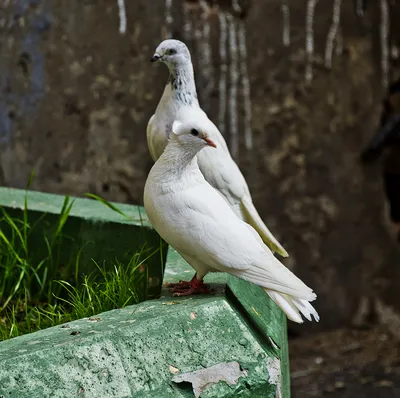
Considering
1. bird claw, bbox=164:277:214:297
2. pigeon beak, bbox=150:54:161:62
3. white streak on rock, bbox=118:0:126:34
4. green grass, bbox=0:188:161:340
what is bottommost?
green grass, bbox=0:188:161:340

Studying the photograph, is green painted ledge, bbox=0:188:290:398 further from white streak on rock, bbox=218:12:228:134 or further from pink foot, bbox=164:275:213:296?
white streak on rock, bbox=218:12:228:134

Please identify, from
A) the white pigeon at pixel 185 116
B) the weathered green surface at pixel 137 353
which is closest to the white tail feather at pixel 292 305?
the weathered green surface at pixel 137 353

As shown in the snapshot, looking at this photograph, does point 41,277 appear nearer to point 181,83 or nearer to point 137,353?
point 181,83

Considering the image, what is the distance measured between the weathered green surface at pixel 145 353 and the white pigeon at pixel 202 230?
108 mm

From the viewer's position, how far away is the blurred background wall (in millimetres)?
5023

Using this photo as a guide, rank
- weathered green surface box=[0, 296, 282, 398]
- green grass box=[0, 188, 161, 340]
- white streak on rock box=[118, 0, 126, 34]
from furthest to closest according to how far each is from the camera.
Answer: white streak on rock box=[118, 0, 126, 34]
green grass box=[0, 188, 161, 340]
weathered green surface box=[0, 296, 282, 398]

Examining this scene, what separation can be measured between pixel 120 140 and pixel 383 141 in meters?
1.70

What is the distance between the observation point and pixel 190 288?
2.51m

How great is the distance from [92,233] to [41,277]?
0.94ft

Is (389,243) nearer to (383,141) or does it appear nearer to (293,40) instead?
(383,141)

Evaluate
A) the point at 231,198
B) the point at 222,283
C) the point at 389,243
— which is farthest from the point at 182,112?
the point at 389,243

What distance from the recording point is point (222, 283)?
254 centimetres

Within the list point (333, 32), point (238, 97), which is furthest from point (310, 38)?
point (238, 97)

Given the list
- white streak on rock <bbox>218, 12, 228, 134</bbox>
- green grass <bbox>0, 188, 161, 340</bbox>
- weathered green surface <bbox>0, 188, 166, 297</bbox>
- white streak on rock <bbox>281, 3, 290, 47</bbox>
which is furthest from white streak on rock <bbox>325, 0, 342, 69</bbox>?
green grass <bbox>0, 188, 161, 340</bbox>
